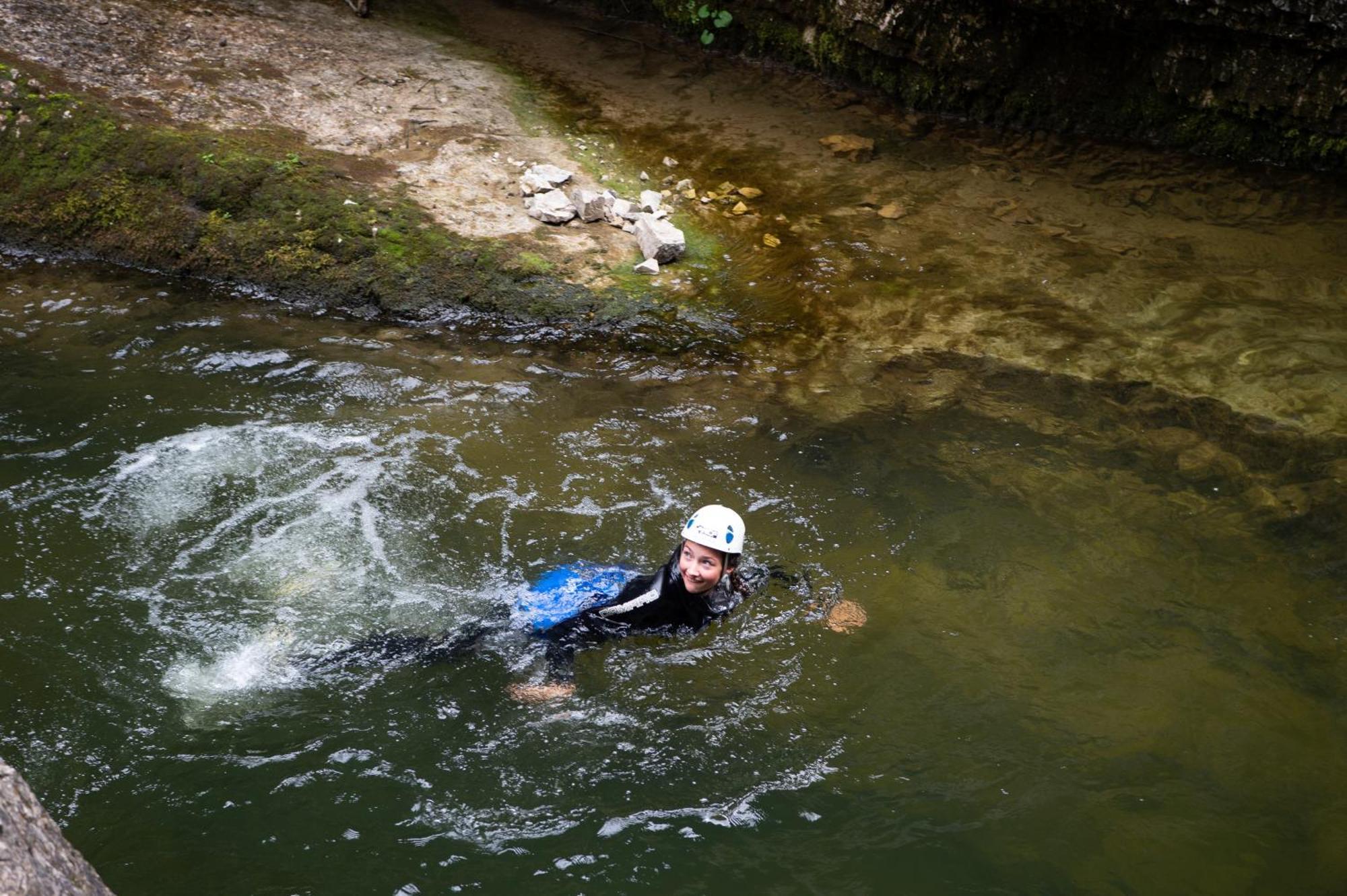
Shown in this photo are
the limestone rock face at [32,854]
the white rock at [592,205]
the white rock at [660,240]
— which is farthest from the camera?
the white rock at [592,205]

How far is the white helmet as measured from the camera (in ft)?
15.0

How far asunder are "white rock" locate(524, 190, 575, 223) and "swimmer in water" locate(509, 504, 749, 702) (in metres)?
3.78

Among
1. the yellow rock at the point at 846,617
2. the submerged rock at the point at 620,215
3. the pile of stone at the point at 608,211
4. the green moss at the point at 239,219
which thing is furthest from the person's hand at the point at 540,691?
the submerged rock at the point at 620,215

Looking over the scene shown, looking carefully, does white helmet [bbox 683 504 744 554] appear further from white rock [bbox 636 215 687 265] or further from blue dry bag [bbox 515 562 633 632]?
white rock [bbox 636 215 687 265]

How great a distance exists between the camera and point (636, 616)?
185 inches

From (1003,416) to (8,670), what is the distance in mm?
5403

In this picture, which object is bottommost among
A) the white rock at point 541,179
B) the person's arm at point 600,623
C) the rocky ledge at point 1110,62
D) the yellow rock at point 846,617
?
the person's arm at point 600,623

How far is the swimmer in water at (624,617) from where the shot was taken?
4.54 metres

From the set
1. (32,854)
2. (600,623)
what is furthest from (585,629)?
(32,854)

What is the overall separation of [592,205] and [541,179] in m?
0.51

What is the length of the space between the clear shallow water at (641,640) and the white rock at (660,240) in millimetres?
1187

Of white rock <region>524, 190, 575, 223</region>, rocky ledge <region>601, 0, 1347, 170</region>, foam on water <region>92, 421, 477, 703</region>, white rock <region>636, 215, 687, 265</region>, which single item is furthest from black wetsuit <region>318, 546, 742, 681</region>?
rocky ledge <region>601, 0, 1347, 170</region>

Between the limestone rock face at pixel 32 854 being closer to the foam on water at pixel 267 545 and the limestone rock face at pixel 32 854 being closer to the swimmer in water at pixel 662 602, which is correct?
the foam on water at pixel 267 545

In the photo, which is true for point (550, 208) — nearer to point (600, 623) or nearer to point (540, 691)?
point (600, 623)
